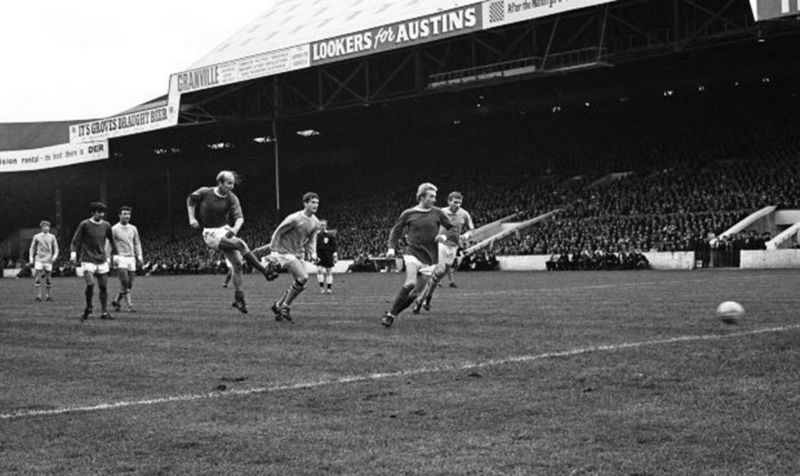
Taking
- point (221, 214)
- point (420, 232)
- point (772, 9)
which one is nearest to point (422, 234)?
point (420, 232)

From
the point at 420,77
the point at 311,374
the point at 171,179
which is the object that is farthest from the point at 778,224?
the point at 171,179

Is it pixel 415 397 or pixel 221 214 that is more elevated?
pixel 221 214

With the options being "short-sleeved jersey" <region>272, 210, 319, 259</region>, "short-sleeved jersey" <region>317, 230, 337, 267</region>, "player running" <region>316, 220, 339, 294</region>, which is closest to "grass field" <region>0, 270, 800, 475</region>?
"short-sleeved jersey" <region>272, 210, 319, 259</region>

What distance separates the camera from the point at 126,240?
766 inches

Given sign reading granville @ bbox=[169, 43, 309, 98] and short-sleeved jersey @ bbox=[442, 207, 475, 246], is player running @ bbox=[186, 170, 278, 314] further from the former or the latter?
sign reading granville @ bbox=[169, 43, 309, 98]

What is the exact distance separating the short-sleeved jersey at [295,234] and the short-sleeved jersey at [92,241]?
3.20m

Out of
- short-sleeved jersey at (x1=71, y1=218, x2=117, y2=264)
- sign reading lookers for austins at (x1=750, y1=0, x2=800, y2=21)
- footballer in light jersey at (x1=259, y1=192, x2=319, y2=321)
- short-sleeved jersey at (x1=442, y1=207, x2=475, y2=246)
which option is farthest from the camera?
sign reading lookers for austins at (x1=750, y1=0, x2=800, y2=21)

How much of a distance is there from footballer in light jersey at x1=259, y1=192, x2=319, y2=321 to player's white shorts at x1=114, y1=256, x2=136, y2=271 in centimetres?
474

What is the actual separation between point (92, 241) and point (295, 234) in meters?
3.60

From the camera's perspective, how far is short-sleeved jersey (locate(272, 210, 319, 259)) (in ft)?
51.1

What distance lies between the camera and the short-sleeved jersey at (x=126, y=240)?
19.3 meters

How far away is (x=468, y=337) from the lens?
11.7 m

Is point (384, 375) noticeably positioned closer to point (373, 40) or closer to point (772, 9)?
point (772, 9)

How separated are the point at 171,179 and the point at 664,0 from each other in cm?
4402
